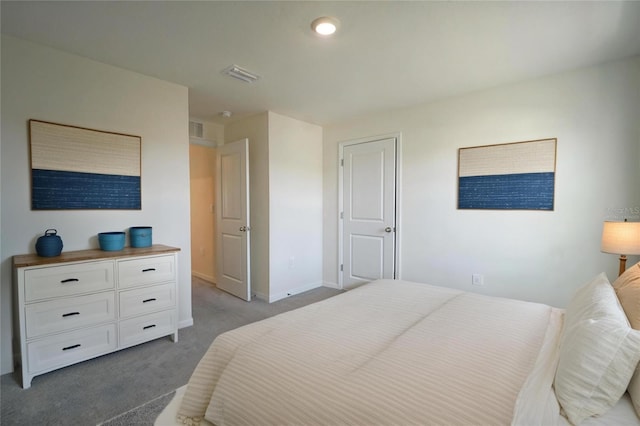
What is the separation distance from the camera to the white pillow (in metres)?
0.92

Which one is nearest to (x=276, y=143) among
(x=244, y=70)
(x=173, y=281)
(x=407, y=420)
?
(x=244, y=70)

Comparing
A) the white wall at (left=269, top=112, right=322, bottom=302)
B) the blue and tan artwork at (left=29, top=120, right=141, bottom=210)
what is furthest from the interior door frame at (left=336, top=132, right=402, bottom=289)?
the blue and tan artwork at (left=29, top=120, right=141, bottom=210)

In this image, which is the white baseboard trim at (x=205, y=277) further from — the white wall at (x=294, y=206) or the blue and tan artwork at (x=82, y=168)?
the blue and tan artwork at (x=82, y=168)

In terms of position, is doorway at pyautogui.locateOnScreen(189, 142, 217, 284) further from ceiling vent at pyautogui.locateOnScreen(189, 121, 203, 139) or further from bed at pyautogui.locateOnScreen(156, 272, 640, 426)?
bed at pyautogui.locateOnScreen(156, 272, 640, 426)

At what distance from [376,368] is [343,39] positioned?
209 centimetres

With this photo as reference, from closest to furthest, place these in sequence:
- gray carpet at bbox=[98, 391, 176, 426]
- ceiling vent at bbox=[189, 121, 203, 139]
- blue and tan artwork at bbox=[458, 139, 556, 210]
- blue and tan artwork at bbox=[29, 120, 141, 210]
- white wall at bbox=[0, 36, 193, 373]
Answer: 1. gray carpet at bbox=[98, 391, 176, 426]
2. white wall at bbox=[0, 36, 193, 373]
3. blue and tan artwork at bbox=[29, 120, 141, 210]
4. blue and tan artwork at bbox=[458, 139, 556, 210]
5. ceiling vent at bbox=[189, 121, 203, 139]

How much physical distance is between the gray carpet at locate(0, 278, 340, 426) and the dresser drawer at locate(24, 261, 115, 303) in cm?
58

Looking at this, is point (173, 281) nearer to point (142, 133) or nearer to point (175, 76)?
point (142, 133)

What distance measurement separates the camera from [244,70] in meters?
2.60

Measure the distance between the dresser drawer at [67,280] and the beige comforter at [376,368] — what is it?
4.66ft

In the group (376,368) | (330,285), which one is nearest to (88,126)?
(376,368)

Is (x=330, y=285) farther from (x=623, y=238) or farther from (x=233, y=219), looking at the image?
(x=623, y=238)

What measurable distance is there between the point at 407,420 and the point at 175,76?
308 cm

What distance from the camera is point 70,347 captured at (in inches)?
82.7
